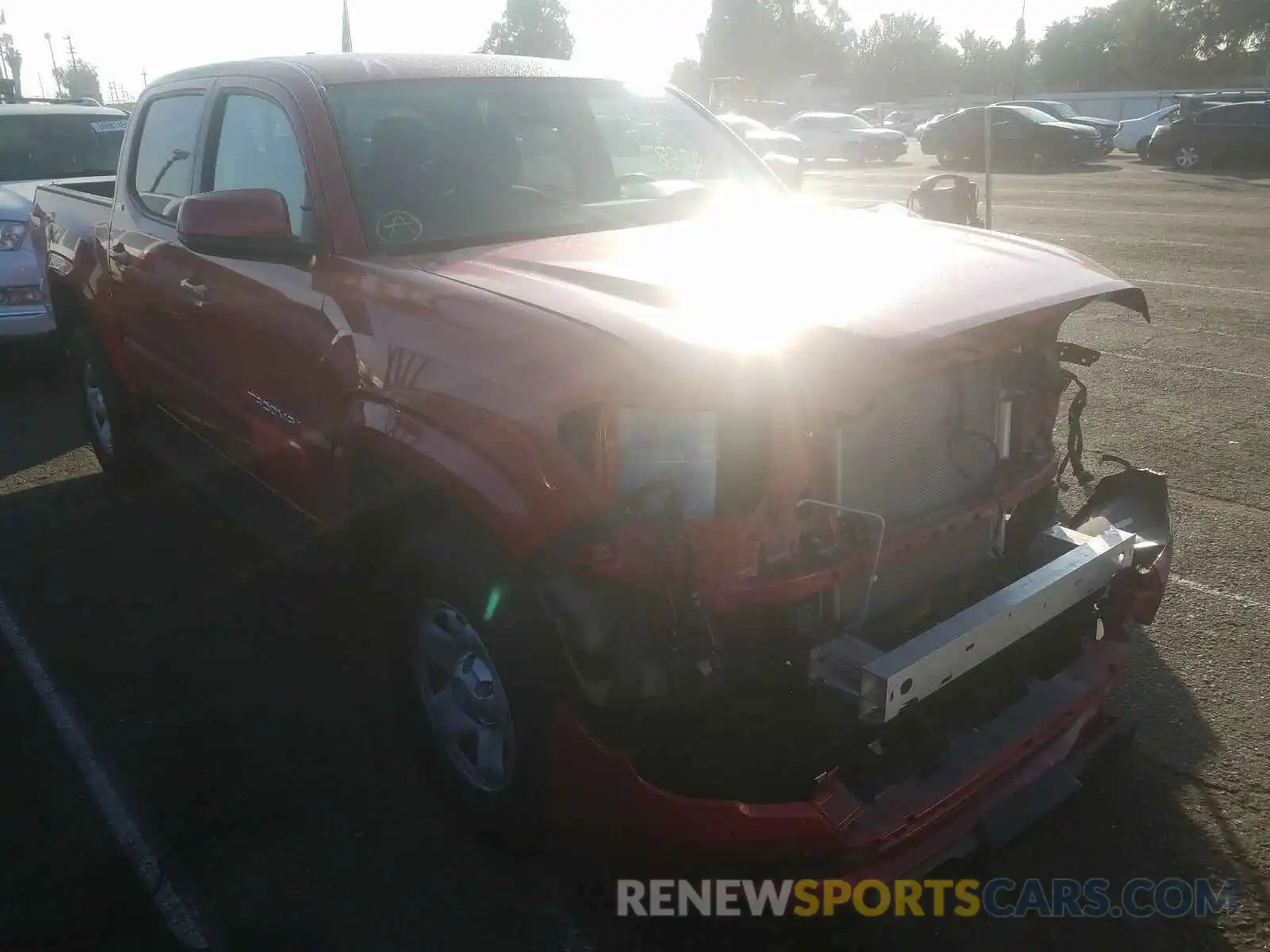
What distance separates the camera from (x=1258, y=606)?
13.1ft

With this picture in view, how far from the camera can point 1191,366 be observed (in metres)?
7.24

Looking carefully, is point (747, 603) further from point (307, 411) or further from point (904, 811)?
point (307, 411)

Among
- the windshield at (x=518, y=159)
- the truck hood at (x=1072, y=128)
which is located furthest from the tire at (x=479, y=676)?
the truck hood at (x=1072, y=128)

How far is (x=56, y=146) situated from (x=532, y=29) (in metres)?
81.6

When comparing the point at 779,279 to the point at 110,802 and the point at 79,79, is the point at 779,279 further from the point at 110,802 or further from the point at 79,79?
Answer: the point at 79,79

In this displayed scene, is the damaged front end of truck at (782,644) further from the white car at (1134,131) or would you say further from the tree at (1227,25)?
the tree at (1227,25)

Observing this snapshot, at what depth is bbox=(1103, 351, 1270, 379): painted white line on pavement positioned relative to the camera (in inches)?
274

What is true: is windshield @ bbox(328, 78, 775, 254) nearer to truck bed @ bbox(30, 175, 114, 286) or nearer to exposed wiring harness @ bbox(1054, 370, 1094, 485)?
exposed wiring harness @ bbox(1054, 370, 1094, 485)

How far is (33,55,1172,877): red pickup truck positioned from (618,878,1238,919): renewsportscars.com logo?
25cm

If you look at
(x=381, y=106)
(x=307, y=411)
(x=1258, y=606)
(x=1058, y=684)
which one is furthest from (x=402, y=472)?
(x=1258, y=606)

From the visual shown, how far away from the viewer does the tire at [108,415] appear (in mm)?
5219

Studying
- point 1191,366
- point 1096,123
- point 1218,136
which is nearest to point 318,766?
point 1191,366

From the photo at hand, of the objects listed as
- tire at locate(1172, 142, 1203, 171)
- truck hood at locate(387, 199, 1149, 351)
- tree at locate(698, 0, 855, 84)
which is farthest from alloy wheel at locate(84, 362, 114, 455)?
tree at locate(698, 0, 855, 84)

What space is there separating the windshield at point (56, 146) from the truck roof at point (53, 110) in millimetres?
37
